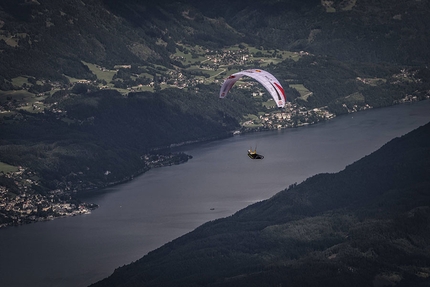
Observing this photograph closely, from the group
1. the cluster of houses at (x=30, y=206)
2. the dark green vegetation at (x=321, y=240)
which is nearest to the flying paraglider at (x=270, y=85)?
the dark green vegetation at (x=321, y=240)

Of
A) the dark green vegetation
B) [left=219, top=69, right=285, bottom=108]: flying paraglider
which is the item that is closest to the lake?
the dark green vegetation

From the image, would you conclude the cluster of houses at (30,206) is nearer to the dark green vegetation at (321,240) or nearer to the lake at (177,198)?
the lake at (177,198)

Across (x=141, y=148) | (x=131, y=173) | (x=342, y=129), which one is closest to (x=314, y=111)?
(x=342, y=129)

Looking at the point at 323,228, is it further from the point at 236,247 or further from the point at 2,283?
the point at 2,283

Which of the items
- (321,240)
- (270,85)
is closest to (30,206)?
(321,240)

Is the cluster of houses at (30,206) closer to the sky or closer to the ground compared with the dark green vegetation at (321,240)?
closer to the sky
